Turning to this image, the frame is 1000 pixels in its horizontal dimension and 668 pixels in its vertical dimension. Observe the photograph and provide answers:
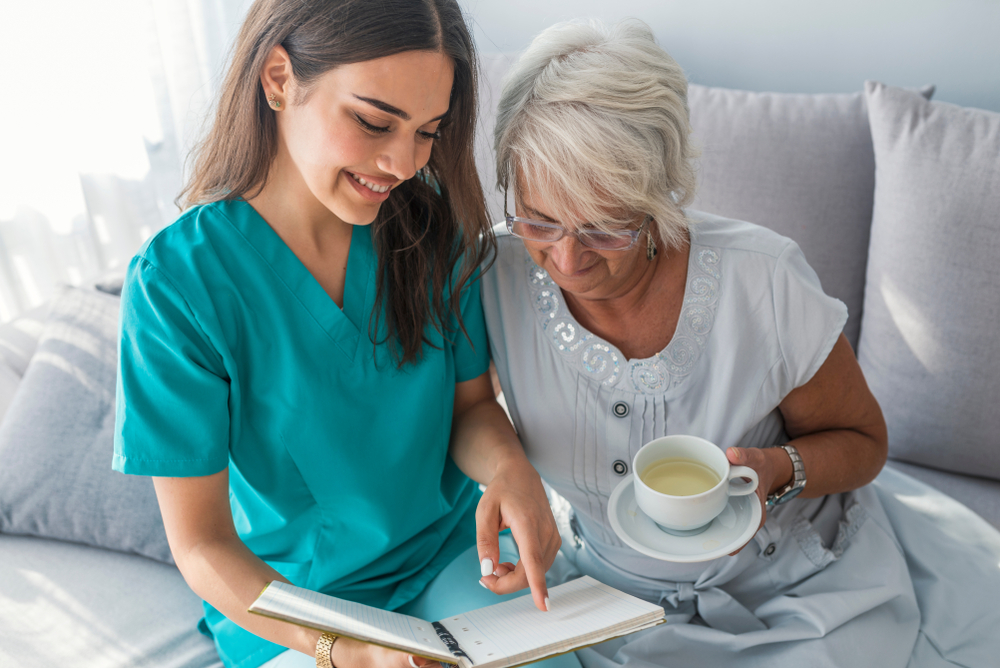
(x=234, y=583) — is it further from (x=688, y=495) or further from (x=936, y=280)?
(x=936, y=280)

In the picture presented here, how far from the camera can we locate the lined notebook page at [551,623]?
815 millimetres

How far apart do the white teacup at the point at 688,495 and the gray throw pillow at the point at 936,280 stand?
706 mm

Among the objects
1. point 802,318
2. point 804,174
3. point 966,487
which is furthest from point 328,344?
point 966,487

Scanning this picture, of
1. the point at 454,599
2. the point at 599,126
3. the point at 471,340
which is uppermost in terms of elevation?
the point at 599,126

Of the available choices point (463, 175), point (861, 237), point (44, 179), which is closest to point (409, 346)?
point (463, 175)

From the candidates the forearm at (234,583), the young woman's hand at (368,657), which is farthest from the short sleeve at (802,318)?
the forearm at (234,583)

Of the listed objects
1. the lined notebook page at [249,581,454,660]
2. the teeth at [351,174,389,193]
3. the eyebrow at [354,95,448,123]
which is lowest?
the lined notebook page at [249,581,454,660]

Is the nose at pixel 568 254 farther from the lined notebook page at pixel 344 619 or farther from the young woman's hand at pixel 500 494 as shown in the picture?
the lined notebook page at pixel 344 619

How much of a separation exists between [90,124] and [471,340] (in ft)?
5.12

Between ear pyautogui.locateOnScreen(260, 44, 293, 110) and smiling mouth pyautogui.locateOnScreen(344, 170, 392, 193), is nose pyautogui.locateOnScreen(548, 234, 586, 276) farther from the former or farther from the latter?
ear pyautogui.locateOnScreen(260, 44, 293, 110)

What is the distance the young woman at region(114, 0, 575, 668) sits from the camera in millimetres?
928

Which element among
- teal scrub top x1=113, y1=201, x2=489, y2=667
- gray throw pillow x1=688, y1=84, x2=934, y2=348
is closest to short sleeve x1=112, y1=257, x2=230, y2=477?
teal scrub top x1=113, y1=201, x2=489, y2=667

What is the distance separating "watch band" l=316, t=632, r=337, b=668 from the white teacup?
0.43m

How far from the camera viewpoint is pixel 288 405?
1064mm
